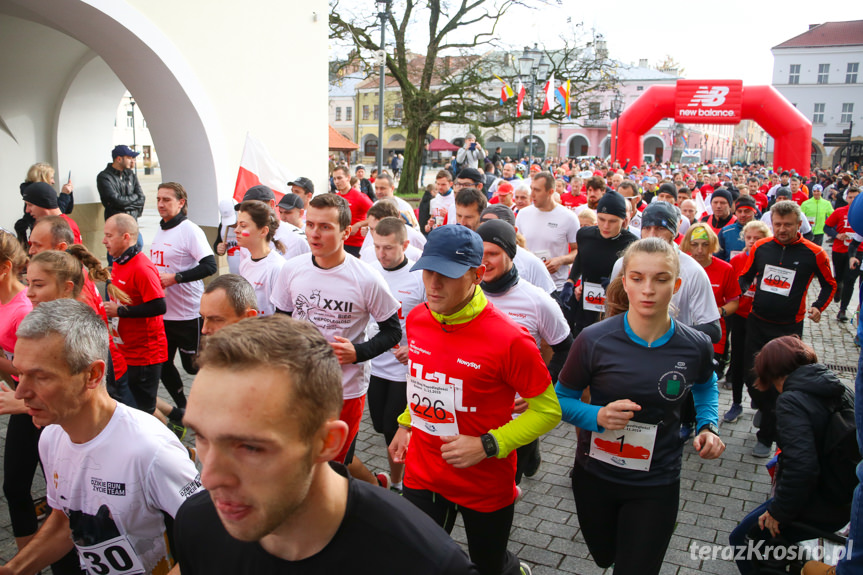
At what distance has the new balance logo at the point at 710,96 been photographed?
25.7 metres

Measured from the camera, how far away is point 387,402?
15.3 feet

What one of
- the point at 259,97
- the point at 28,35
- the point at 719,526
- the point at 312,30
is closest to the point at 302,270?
the point at 719,526

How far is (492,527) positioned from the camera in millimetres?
2938

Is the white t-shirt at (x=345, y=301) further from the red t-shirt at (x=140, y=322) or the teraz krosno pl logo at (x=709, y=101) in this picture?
the teraz krosno pl logo at (x=709, y=101)

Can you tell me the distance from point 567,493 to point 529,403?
2.21m

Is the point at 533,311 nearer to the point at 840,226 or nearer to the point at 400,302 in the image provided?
the point at 400,302

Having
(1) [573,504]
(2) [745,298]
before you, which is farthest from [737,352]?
(1) [573,504]

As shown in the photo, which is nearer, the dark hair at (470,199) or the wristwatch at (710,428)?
the wristwatch at (710,428)

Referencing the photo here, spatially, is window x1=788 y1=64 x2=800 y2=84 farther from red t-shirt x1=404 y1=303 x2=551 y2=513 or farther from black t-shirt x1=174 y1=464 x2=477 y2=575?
black t-shirt x1=174 y1=464 x2=477 y2=575

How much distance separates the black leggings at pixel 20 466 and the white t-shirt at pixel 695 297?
377cm

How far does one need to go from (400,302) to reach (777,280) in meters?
3.70

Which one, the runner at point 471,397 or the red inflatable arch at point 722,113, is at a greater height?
the red inflatable arch at point 722,113

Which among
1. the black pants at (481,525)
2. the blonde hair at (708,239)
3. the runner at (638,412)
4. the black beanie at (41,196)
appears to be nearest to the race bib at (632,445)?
the runner at (638,412)

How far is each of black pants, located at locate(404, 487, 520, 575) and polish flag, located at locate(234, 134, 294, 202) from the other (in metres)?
7.75
